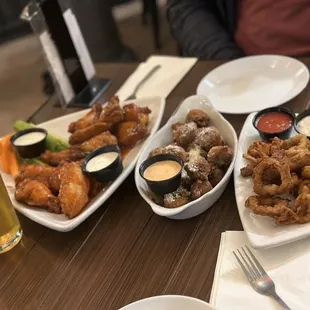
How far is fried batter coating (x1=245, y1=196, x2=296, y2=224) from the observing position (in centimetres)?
110

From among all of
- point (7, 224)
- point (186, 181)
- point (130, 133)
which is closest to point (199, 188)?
point (186, 181)

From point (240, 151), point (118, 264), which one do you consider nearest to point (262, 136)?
point (240, 151)

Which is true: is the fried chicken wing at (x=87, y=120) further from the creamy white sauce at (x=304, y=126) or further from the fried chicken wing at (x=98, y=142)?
the creamy white sauce at (x=304, y=126)

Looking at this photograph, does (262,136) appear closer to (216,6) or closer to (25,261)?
(25,261)

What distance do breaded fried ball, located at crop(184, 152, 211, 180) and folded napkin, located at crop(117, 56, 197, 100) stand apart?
1.99ft

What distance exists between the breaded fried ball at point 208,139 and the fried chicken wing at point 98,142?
0.27 m

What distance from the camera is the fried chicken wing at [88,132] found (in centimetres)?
156

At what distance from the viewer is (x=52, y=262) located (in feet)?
4.12

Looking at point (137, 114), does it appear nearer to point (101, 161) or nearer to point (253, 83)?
point (101, 161)

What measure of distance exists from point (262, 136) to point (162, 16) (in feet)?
12.3

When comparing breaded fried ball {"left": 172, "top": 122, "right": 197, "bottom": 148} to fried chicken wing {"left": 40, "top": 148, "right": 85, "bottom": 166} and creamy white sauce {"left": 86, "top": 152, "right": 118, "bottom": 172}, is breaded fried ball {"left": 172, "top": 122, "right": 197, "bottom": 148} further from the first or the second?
fried chicken wing {"left": 40, "top": 148, "right": 85, "bottom": 166}

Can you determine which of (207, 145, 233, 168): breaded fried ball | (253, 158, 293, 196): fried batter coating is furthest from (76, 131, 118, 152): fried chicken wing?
(253, 158, 293, 196): fried batter coating

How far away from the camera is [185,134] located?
4.62 feet

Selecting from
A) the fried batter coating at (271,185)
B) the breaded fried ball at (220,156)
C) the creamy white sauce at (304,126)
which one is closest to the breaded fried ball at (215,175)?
the breaded fried ball at (220,156)
